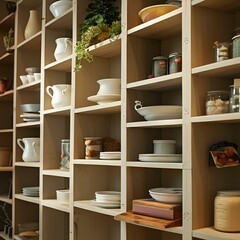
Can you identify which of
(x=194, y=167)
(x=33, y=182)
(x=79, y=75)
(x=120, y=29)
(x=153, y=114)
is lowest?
(x=33, y=182)

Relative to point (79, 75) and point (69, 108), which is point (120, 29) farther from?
point (69, 108)

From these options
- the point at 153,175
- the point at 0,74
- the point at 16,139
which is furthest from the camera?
the point at 0,74

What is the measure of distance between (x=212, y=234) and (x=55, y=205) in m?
1.45

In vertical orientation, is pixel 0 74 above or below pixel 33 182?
above

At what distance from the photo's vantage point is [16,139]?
3648 mm

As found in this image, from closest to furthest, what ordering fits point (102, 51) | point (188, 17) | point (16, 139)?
point (188, 17), point (102, 51), point (16, 139)

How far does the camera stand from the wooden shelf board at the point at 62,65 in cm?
289

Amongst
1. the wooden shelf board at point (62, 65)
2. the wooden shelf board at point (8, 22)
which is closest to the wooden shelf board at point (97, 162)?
the wooden shelf board at point (62, 65)

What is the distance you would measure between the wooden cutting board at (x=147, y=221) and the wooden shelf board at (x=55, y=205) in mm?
700

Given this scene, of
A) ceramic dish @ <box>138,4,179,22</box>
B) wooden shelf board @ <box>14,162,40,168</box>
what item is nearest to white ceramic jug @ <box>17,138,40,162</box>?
wooden shelf board @ <box>14,162,40,168</box>

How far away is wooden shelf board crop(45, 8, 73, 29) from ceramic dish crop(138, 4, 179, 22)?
797 millimetres

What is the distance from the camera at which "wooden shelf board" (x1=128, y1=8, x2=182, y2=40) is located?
2021 mm

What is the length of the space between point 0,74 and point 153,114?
2553 millimetres

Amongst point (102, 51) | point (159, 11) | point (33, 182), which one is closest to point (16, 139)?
point (33, 182)
